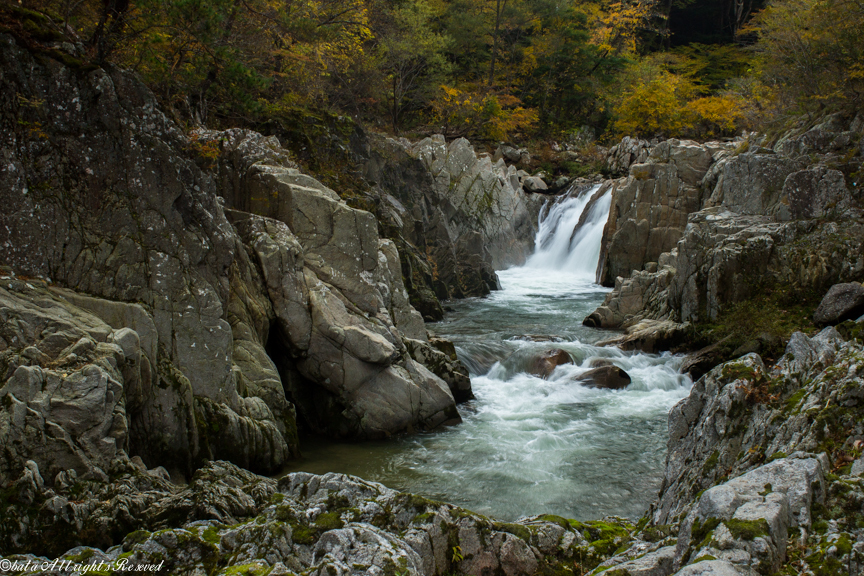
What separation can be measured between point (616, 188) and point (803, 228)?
13.6m

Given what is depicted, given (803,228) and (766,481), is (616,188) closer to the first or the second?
(803,228)

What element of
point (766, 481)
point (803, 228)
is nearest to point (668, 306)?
point (803, 228)

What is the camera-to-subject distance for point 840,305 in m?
12.0

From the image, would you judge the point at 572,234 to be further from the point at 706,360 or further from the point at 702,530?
the point at 702,530

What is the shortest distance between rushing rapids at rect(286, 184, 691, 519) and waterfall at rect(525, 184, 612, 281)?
11287mm

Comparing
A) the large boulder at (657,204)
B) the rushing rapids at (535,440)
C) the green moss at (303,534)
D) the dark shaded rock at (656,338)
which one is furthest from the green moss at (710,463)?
the large boulder at (657,204)

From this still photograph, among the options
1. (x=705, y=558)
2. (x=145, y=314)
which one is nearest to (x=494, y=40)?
(x=145, y=314)

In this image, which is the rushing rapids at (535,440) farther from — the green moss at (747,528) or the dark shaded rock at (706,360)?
the green moss at (747,528)

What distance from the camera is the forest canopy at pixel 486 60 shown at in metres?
10.6

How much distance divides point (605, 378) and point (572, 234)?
19217 millimetres

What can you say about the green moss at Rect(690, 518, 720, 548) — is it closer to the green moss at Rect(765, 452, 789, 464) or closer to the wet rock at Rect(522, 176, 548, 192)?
the green moss at Rect(765, 452, 789, 464)

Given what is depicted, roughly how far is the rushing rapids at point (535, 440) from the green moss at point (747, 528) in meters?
4.87

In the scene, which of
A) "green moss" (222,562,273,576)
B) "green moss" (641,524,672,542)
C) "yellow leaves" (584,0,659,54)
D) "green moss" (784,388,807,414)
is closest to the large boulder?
"yellow leaves" (584,0,659,54)

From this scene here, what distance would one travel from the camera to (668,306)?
1703 cm
